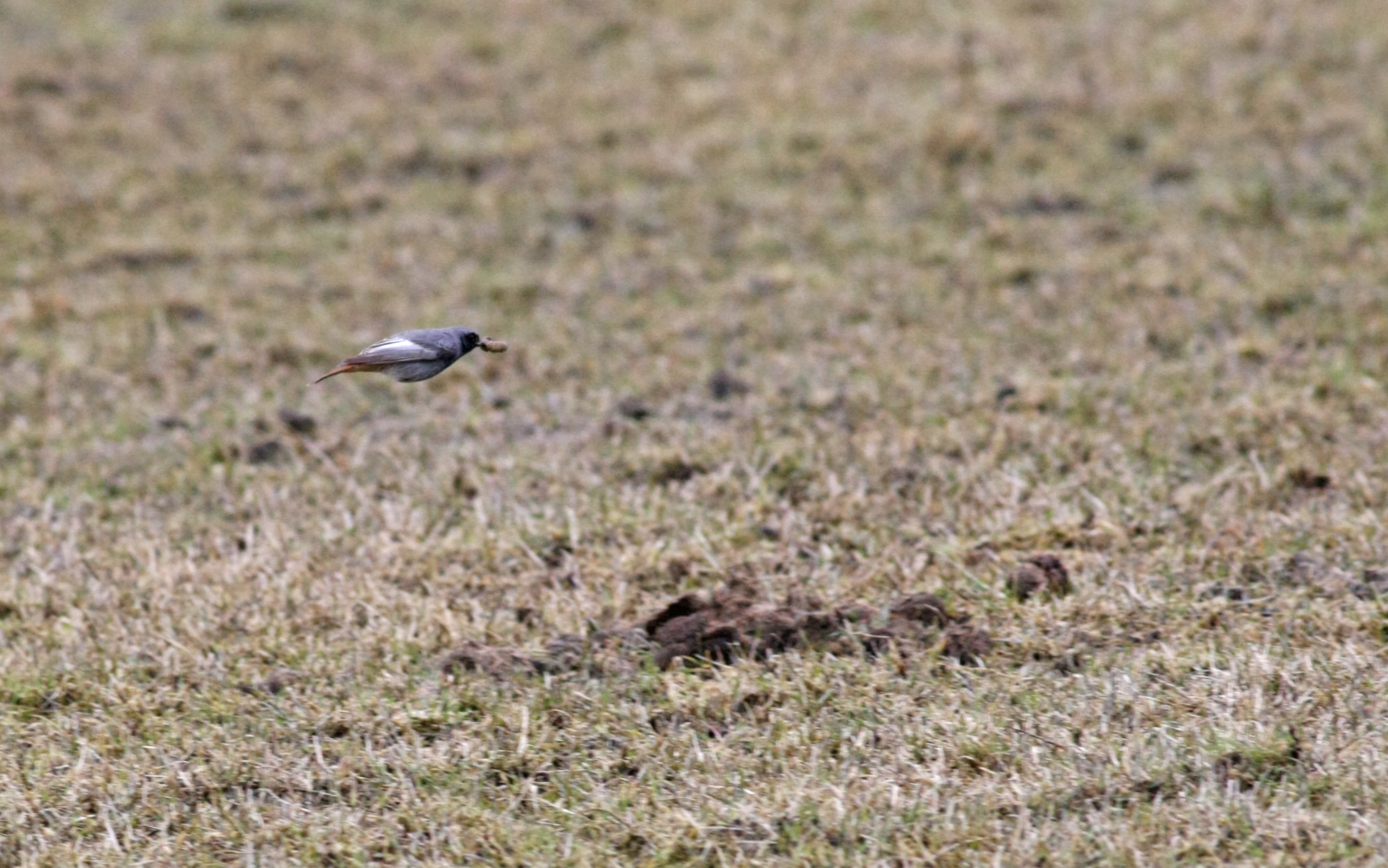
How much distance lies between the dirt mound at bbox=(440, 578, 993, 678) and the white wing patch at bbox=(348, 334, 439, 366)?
28.0 inches

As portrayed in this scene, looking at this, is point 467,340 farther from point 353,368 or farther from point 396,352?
point 353,368

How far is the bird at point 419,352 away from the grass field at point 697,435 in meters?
0.60

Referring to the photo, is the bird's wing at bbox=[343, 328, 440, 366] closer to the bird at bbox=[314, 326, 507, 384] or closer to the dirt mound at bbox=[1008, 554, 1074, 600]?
the bird at bbox=[314, 326, 507, 384]

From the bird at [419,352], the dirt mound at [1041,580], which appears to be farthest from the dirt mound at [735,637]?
the bird at [419,352]

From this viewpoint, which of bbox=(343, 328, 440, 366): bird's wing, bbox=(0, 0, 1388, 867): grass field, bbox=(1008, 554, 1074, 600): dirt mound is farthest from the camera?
bbox=(1008, 554, 1074, 600): dirt mound

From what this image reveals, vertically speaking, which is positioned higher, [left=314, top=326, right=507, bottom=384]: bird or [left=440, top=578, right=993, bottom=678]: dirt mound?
[left=314, top=326, right=507, bottom=384]: bird

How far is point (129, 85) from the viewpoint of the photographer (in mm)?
9148

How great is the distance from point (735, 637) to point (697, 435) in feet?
4.76

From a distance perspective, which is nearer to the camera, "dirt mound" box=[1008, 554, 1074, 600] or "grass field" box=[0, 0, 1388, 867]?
"grass field" box=[0, 0, 1388, 867]

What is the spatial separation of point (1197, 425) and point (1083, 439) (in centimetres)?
37

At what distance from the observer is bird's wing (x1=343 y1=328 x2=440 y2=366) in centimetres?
416

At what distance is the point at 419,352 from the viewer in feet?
13.9

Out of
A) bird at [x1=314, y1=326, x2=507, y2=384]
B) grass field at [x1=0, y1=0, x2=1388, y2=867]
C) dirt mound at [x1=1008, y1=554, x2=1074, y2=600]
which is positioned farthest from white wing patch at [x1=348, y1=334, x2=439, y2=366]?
dirt mound at [x1=1008, y1=554, x2=1074, y2=600]

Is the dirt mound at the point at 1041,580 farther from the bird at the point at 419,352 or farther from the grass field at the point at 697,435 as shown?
the bird at the point at 419,352
